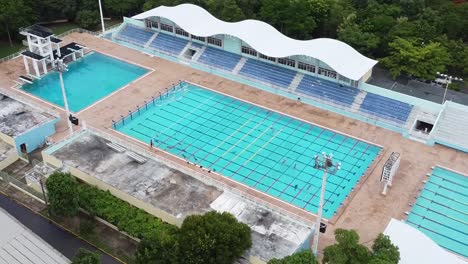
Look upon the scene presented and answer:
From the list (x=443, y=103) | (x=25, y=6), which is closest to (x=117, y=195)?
(x=443, y=103)

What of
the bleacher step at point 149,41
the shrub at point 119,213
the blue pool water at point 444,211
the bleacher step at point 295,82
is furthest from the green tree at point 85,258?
the bleacher step at point 149,41

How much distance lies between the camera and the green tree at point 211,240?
2812 cm

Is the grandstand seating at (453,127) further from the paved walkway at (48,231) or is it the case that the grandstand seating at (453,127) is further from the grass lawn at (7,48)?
the grass lawn at (7,48)

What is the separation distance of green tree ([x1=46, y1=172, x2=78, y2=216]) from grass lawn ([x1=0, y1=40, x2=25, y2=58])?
31.7 meters

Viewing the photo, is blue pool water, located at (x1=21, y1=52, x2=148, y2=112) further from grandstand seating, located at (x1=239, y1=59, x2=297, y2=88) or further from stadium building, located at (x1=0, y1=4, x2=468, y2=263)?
grandstand seating, located at (x1=239, y1=59, x2=297, y2=88)

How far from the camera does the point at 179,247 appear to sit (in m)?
28.5

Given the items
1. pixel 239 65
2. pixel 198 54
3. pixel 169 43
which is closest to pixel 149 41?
pixel 169 43

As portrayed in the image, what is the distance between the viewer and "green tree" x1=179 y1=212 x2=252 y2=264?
2812cm

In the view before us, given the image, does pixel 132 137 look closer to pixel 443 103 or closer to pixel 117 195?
pixel 117 195

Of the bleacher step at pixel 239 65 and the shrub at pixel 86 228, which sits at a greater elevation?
the bleacher step at pixel 239 65

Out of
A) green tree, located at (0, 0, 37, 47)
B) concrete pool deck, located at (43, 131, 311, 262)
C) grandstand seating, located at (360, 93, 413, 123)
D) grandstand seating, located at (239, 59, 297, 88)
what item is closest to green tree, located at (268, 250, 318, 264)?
concrete pool deck, located at (43, 131, 311, 262)

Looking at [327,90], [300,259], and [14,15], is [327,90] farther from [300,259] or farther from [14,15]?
[14,15]

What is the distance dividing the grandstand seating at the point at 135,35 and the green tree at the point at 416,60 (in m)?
28.2

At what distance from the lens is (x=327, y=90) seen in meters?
49.2
